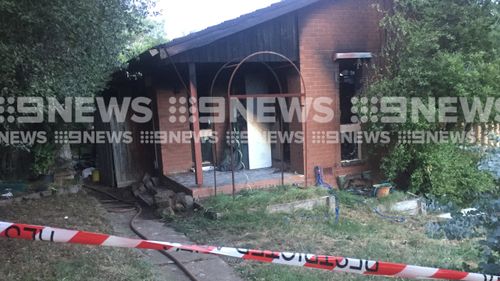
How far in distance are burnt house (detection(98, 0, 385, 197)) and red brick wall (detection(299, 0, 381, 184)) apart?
22 millimetres

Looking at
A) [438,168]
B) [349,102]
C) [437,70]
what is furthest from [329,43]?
[438,168]

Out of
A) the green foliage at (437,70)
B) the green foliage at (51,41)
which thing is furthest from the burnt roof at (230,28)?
the green foliage at (437,70)

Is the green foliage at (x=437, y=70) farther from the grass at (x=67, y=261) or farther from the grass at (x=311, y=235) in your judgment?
the grass at (x=67, y=261)

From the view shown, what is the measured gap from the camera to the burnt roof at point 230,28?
7314 mm

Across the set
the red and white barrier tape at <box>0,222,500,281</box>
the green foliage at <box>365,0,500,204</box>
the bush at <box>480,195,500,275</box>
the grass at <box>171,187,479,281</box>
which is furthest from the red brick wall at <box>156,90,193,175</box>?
the bush at <box>480,195,500,275</box>

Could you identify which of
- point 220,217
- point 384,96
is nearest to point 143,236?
point 220,217

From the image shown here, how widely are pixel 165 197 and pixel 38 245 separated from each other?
329cm

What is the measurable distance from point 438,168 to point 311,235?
12.6 feet

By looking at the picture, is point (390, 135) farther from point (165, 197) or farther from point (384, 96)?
→ point (165, 197)

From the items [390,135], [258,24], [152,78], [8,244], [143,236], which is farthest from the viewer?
[152,78]

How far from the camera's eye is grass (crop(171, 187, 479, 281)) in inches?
206

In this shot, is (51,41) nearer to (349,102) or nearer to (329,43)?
(329,43)

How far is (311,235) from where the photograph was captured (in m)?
6.37

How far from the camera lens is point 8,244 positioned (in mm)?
5156
